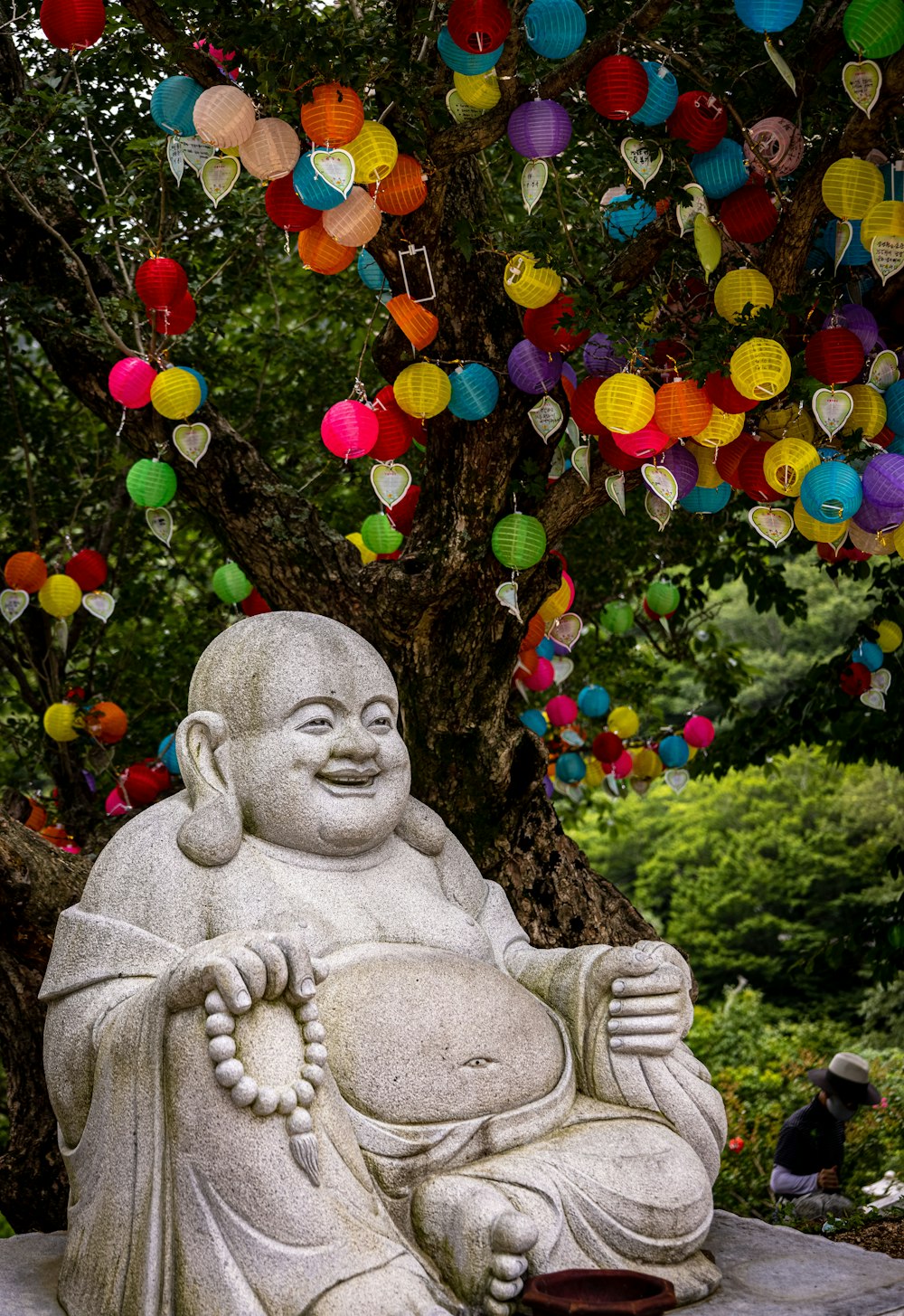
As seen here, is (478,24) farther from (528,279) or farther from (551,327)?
(551,327)

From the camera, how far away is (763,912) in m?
14.3

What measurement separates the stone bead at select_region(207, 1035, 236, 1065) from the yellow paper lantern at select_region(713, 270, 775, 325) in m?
2.73

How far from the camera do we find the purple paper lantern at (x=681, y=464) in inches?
206

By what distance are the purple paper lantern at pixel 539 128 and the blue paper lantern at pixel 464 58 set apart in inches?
7.8

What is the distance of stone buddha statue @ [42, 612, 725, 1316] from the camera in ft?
11.4

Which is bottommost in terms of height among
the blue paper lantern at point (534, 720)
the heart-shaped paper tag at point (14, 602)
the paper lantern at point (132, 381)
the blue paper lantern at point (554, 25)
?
the blue paper lantern at point (534, 720)

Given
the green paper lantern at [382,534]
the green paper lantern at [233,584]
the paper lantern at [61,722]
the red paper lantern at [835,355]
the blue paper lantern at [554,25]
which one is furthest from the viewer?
the paper lantern at [61,722]

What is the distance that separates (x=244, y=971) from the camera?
352 centimetres

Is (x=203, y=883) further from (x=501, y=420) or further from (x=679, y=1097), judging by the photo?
(x=501, y=420)

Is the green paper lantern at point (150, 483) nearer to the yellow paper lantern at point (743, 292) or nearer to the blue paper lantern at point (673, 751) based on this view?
the yellow paper lantern at point (743, 292)

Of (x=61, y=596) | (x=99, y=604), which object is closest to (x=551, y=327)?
(x=99, y=604)

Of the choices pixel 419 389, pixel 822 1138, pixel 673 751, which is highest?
pixel 419 389

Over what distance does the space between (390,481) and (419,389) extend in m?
0.37

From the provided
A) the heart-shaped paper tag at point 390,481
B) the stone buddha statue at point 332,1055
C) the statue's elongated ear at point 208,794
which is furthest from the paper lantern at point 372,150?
the statue's elongated ear at point 208,794
